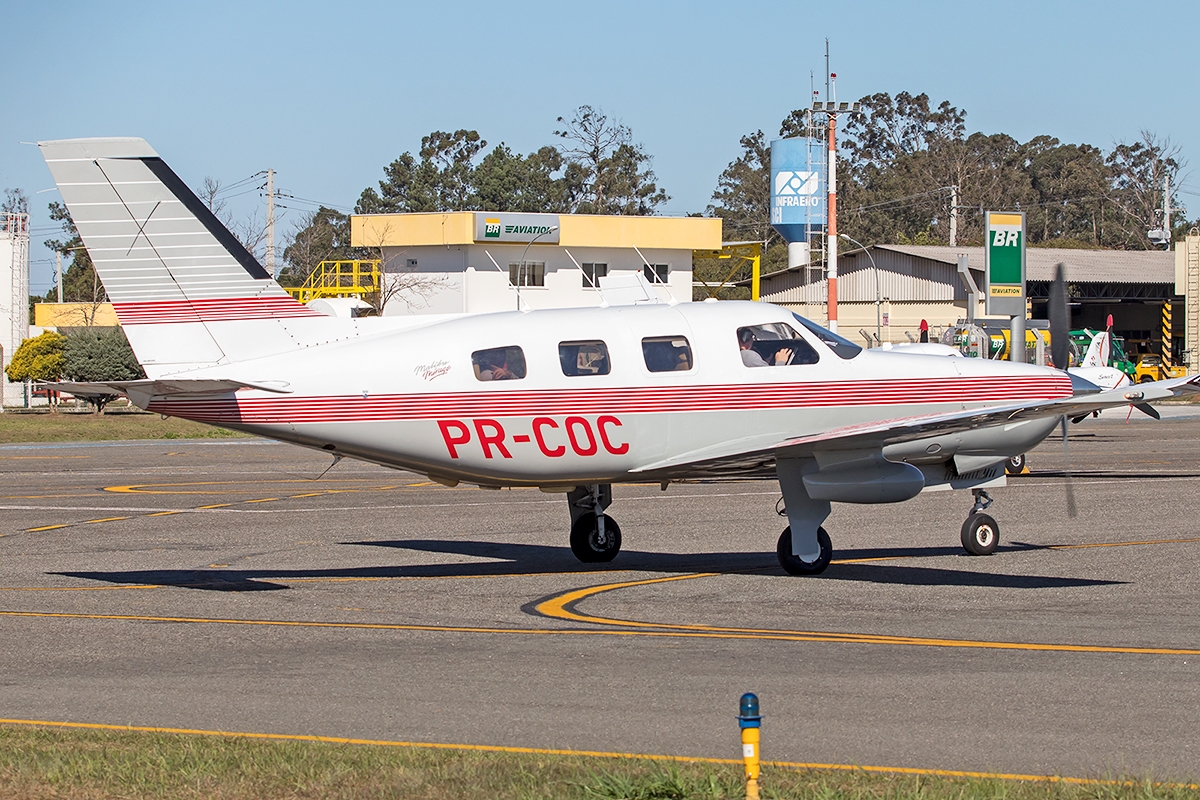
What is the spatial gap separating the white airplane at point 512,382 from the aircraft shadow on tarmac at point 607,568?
891 mm

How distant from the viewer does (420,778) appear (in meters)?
6.78

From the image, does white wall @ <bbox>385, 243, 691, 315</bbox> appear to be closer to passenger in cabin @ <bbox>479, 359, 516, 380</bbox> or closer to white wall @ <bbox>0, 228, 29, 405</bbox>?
white wall @ <bbox>0, 228, 29, 405</bbox>

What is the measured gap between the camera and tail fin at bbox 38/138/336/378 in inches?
532

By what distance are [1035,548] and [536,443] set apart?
6.55m

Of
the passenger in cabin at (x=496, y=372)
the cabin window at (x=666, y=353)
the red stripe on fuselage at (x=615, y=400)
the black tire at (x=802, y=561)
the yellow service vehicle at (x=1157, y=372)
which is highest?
the yellow service vehicle at (x=1157, y=372)

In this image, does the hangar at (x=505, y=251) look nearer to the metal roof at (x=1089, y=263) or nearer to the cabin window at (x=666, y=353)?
the metal roof at (x=1089, y=263)

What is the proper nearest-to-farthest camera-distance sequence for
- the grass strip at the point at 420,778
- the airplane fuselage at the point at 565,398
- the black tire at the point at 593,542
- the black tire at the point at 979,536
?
the grass strip at the point at 420,778 → the airplane fuselage at the point at 565,398 → the black tire at the point at 593,542 → the black tire at the point at 979,536

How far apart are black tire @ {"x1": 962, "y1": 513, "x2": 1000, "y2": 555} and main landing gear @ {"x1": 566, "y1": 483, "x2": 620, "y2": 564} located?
4.10 metres

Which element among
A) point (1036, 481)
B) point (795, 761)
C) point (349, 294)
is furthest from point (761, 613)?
point (349, 294)

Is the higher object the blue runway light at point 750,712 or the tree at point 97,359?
the tree at point 97,359

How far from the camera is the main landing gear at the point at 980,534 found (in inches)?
617

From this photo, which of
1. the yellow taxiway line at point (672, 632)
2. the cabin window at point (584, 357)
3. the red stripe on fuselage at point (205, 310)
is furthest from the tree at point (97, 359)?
the yellow taxiway line at point (672, 632)

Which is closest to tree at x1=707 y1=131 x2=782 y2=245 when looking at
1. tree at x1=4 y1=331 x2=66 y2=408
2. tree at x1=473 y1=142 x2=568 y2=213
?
tree at x1=473 y1=142 x2=568 y2=213

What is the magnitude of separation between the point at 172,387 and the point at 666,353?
198 inches
